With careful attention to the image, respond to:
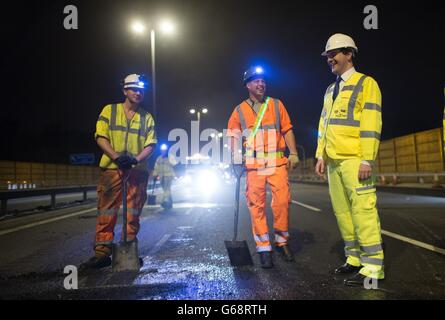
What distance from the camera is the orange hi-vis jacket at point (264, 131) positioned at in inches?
174

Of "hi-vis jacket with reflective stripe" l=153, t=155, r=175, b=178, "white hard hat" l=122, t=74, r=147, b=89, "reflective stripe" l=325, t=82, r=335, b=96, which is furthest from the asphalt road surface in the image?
"hi-vis jacket with reflective stripe" l=153, t=155, r=175, b=178

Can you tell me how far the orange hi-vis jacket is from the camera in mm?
4430

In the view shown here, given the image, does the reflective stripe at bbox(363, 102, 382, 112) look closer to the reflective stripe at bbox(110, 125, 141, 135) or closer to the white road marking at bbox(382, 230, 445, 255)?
the white road marking at bbox(382, 230, 445, 255)

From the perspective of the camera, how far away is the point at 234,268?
403cm

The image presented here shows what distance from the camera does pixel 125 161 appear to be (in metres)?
4.21

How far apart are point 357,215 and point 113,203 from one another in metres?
2.65

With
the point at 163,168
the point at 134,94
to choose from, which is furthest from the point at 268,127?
the point at 163,168

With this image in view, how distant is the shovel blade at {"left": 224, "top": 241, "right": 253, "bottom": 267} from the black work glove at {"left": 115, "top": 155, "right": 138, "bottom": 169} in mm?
1544

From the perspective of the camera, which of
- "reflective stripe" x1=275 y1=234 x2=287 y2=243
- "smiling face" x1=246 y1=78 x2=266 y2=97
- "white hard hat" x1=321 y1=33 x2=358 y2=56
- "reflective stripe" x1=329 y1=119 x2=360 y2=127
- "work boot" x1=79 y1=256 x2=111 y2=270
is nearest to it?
"reflective stripe" x1=329 y1=119 x2=360 y2=127

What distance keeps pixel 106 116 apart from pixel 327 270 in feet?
9.92

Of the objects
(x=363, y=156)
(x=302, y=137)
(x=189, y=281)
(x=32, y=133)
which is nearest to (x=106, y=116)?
(x=189, y=281)

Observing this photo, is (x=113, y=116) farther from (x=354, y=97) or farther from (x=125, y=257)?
(x=354, y=97)

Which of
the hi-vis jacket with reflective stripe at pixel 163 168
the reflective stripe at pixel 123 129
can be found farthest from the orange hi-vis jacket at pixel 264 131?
the hi-vis jacket with reflective stripe at pixel 163 168
